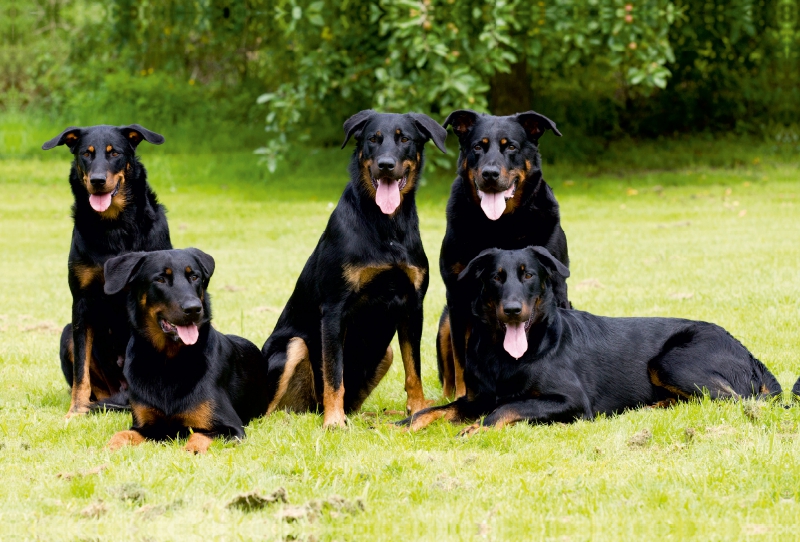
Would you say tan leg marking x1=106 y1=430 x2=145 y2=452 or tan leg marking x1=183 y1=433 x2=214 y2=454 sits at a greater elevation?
tan leg marking x1=183 y1=433 x2=214 y2=454

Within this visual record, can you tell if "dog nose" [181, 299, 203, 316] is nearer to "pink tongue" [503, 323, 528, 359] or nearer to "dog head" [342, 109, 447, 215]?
"dog head" [342, 109, 447, 215]

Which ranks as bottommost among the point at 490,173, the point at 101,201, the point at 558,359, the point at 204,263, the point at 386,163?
the point at 558,359

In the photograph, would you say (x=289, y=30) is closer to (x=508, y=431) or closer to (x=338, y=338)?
(x=338, y=338)

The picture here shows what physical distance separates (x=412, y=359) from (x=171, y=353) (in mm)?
1481

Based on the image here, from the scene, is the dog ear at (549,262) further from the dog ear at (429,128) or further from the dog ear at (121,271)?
the dog ear at (121,271)

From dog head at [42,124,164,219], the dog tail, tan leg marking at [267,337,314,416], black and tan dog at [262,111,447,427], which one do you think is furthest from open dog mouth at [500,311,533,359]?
dog head at [42,124,164,219]

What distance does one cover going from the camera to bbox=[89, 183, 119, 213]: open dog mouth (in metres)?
6.10

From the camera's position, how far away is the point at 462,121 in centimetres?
634

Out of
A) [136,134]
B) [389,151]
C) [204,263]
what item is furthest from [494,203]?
[136,134]

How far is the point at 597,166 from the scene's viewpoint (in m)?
19.6

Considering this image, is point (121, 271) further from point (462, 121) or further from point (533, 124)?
point (533, 124)

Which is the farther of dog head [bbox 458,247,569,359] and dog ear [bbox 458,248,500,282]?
dog ear [bbox 458,248,500,282]

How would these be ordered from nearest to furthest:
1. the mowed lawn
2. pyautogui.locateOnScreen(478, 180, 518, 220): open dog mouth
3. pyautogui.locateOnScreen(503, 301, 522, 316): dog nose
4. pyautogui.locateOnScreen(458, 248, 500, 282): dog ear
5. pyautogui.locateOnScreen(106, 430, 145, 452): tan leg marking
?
the mowed lawn
pyautogui.locateOnScreen(106, 430, 145, 452): tan leg marking
pyautogui.locateOnScreen(503, 301, 522, 316): dog nose
pyautogui.locateOnScreen(458, 248, 500, 282): dog ear
pyautogui.locateOnScreen(478, 180, 518, 220): open dog mouth

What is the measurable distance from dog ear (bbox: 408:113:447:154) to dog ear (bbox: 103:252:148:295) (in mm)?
1791
